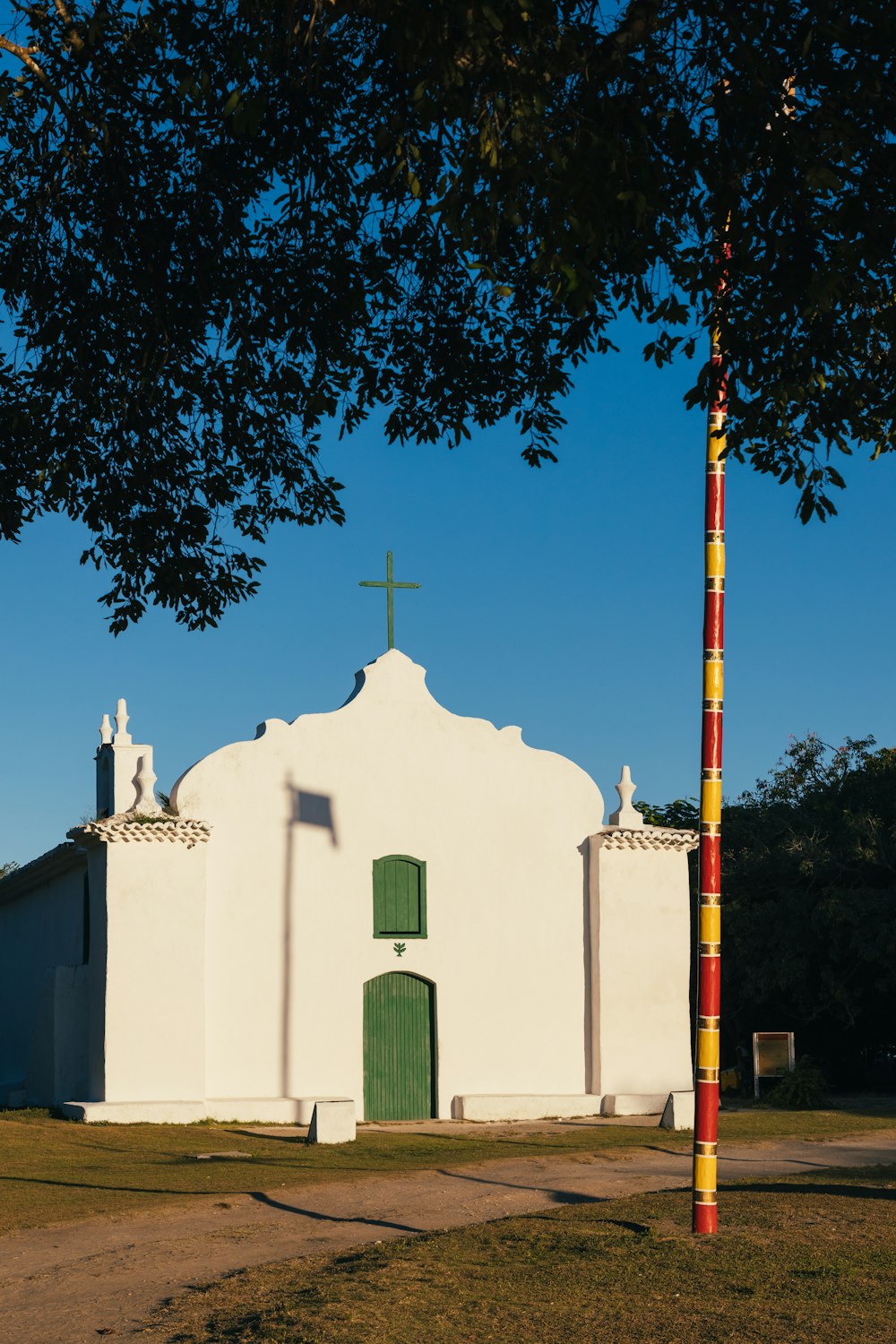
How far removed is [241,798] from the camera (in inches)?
879

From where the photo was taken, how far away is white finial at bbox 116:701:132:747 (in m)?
23.2

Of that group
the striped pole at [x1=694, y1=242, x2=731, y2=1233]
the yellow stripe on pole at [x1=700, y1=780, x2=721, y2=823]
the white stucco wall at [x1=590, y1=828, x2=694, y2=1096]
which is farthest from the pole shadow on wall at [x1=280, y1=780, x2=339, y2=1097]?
the yellow stripe on pole at [x1=700, y1=780, x2=721, y2=823]

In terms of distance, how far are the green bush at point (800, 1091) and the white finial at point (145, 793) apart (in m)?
11.4

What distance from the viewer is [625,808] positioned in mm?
24109

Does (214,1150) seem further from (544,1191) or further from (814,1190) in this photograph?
(814,1190)

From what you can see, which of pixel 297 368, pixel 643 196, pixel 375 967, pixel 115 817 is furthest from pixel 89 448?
pixel 375 967

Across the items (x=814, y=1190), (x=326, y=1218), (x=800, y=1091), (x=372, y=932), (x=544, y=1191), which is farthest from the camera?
(x=800, y=1091)

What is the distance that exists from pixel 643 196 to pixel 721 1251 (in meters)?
6.54

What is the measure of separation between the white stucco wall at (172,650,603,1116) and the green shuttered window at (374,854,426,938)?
0.50 feet

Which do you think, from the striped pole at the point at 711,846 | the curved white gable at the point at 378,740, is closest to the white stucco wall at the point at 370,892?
the curved white gable at the point at 378,740

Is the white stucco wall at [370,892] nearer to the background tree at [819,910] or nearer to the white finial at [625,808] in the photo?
the white finial at [625,808]

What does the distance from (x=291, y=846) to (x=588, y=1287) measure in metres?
13.8

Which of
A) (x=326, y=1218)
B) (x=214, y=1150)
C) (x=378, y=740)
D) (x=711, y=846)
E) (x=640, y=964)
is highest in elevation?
(x=378, y=740)

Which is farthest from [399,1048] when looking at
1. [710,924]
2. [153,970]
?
[710,924]
